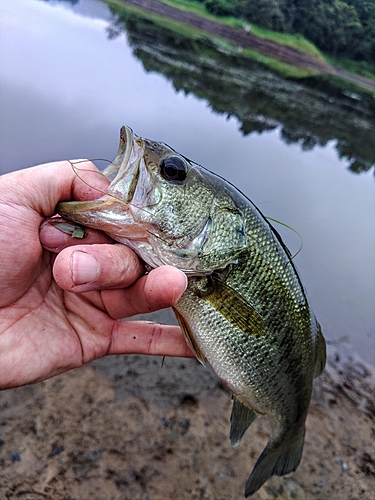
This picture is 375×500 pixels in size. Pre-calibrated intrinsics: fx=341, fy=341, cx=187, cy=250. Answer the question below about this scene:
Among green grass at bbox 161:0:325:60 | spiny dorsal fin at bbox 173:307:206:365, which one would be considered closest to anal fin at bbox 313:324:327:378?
spiny dorsal fin at bbox 173:307:206:365

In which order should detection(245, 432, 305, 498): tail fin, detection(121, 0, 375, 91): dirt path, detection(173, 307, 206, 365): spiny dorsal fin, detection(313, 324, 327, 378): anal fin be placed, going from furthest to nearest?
detection(121, 0, 375, 91): dirt path, detection(245, 432, 305, 498): tail fin, detection(313, 324, 327, 378): anal fin, detection(173, 307, 206, 365): spiny dorsal fin

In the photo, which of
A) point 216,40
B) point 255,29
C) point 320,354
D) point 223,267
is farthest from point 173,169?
point 255,29

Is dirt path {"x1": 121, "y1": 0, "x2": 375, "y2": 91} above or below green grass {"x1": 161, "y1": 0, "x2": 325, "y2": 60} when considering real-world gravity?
below

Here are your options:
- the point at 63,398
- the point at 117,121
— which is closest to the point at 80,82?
the point at 117,121

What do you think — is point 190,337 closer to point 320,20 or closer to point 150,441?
point 150,441

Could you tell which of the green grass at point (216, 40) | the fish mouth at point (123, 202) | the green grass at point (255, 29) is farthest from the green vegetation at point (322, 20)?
the fish mouth at point (123, 202)

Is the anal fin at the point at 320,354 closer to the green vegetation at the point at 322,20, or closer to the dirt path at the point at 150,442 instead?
the dirt path at the point at 150,442

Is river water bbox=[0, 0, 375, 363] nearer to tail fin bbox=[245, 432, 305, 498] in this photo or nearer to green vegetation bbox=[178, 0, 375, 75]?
tail fin bbox=[245, 432, 305, 498]
